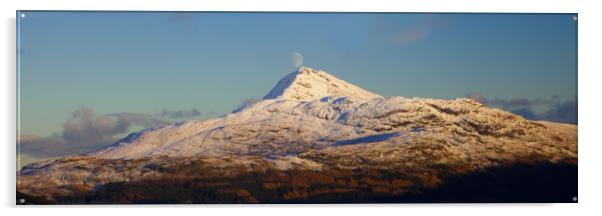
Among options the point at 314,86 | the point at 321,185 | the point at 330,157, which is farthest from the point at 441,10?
the point at 321,185

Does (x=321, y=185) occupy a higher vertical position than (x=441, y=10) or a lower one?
lower

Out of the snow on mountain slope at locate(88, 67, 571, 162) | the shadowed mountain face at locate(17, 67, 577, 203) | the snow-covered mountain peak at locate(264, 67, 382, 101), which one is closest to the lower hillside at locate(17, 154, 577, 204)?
the shadowed mountain face at locate(17, 67, 577, 203)

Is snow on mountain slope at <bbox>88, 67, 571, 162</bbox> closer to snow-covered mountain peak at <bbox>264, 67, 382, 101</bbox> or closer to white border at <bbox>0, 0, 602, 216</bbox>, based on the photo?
snow-covered mountain peak at <bbox>264, 67, 382, 101</bbox>

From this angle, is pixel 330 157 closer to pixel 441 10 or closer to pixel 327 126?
pixel 327 126

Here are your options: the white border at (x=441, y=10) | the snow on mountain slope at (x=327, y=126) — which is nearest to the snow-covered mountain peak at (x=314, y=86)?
the snow on mountain slope at (x=327, y=126)

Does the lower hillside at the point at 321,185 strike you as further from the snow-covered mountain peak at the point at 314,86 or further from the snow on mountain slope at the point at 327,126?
the snow-covered mountain peak at the point at 314,86
